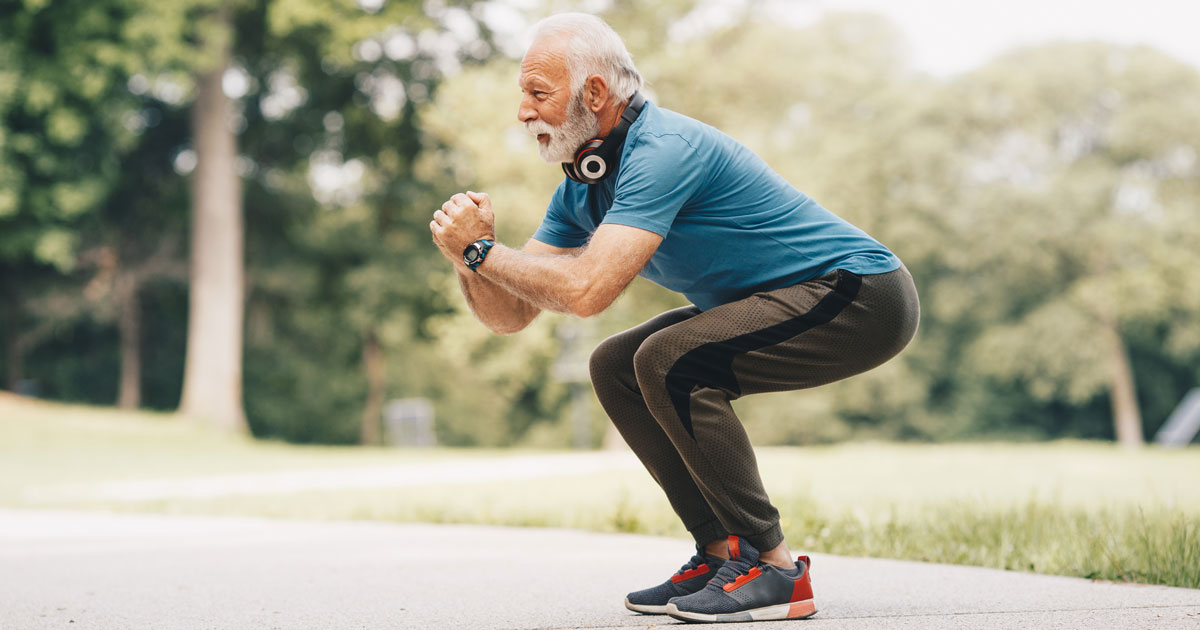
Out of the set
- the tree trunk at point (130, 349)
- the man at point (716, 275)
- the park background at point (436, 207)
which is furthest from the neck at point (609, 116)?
the tree trunk at point (130, 349)

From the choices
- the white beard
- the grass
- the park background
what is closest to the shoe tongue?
the white beard

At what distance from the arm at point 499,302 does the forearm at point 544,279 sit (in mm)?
255

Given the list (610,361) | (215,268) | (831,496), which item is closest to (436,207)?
(215,268)

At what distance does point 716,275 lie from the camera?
10.2 feet

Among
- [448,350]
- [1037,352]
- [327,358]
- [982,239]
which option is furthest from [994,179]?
[327,358]

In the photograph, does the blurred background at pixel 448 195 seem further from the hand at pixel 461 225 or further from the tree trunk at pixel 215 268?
the hand at pixel 461 225

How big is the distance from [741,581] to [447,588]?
111 centimetres

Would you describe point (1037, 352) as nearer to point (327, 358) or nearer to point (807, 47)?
point (807, 47)

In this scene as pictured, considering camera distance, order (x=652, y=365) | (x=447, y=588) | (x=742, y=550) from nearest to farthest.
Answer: (x=652, y=365)
(x=742, y=550)
(x=447, y=588)

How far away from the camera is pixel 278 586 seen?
3826mm

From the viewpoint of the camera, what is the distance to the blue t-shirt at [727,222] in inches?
115

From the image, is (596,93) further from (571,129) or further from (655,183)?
(655,183)

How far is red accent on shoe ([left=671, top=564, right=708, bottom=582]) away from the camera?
10.7ft

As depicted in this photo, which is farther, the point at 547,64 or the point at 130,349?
the point at 130,349
